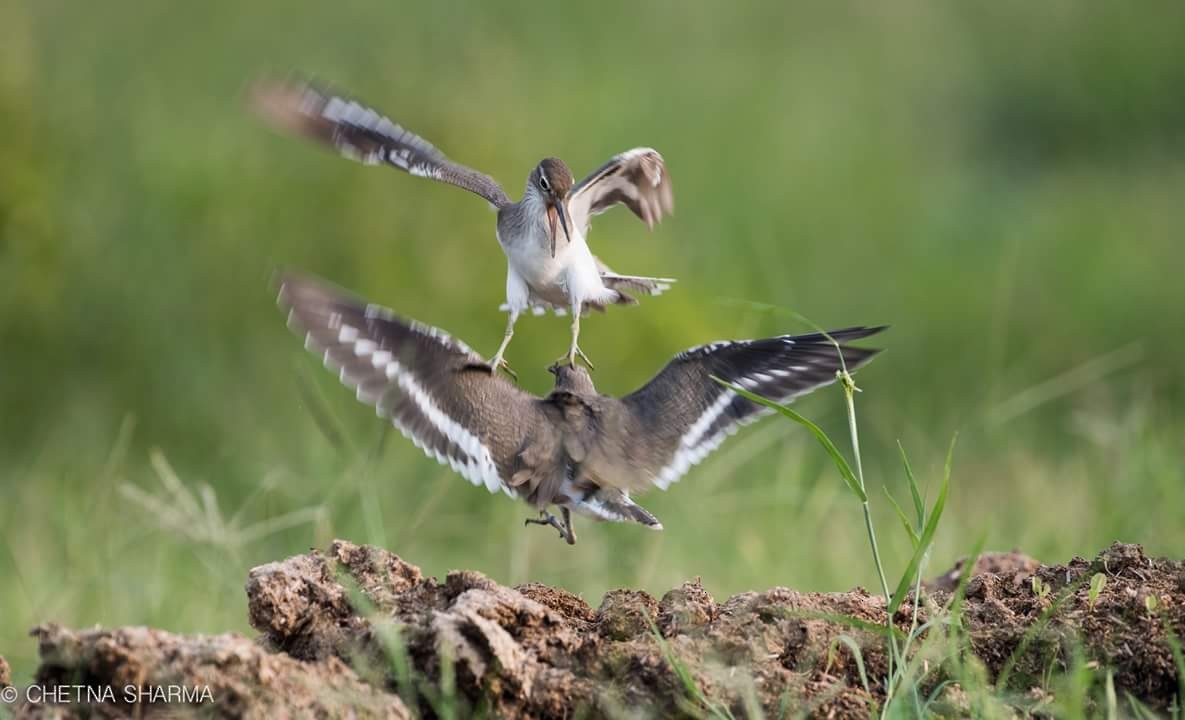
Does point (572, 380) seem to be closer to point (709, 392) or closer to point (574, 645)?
point (709, 392)

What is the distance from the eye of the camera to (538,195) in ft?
17.7

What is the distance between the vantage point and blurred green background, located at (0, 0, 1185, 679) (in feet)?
21.9

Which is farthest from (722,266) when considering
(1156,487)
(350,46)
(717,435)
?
(717,435)

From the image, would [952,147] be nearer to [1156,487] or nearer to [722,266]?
[722,266]

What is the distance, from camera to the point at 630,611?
3.86 metres

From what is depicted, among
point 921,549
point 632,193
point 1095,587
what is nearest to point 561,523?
point 632,193

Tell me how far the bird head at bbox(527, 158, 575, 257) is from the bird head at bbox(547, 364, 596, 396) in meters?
0.40

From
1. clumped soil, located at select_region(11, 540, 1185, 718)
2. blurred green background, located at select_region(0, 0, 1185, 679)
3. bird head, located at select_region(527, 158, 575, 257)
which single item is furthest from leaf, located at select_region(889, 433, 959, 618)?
bird head, located at select_region(527, 158, 575, 257)

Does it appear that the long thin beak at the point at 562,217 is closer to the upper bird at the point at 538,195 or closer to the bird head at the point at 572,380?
the upper bird at the point at 538,195

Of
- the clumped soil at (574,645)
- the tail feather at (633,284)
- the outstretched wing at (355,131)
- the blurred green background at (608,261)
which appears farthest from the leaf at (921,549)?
the outstretched wing at (355,131)

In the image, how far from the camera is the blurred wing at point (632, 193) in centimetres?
546

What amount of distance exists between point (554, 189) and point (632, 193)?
22.4 inches

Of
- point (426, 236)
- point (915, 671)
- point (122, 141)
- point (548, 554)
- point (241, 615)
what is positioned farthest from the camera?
point (122, 141)

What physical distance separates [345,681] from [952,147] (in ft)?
43.3
